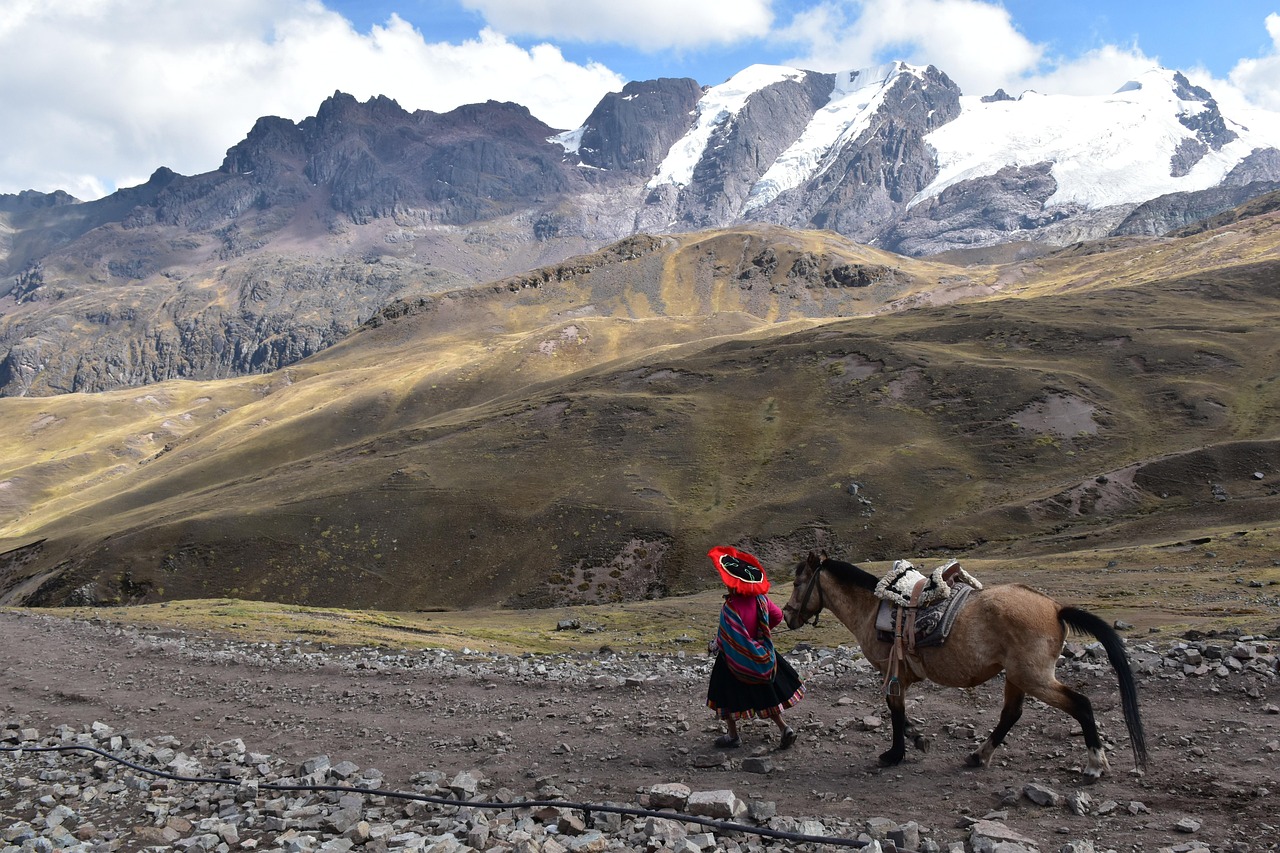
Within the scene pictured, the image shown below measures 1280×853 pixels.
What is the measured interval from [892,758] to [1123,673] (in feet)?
12.6

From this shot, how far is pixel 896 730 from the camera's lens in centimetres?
1360

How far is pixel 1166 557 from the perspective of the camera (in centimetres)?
5025

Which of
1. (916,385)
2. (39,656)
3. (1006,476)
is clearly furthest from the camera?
(916,385)

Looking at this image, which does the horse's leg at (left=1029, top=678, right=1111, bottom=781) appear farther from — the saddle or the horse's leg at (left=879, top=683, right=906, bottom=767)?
the horse's leg at (left=879, top=683, right=906, bottom=767)

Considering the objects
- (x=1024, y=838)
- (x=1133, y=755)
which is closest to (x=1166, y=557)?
(x=1133, y=755)

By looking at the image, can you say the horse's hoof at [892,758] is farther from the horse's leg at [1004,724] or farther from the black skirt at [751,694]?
the black skirt at [751,694]

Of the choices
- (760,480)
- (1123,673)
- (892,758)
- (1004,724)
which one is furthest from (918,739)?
(760,480)

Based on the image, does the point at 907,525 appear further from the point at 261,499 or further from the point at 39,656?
the point at 261,499

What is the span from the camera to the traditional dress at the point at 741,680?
49.2 feet

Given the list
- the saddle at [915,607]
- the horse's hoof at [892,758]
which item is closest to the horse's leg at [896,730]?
the horse's hoof at [892,758]

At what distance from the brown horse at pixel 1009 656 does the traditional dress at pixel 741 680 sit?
1.71m

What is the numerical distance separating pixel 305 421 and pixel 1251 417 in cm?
16536

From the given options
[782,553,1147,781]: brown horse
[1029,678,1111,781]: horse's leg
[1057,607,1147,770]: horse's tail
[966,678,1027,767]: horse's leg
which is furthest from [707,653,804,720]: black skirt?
[1057,607,1147,770]: horse's tail

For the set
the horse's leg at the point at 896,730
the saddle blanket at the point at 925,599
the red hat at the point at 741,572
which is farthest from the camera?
the red hat at the point at 741,572
